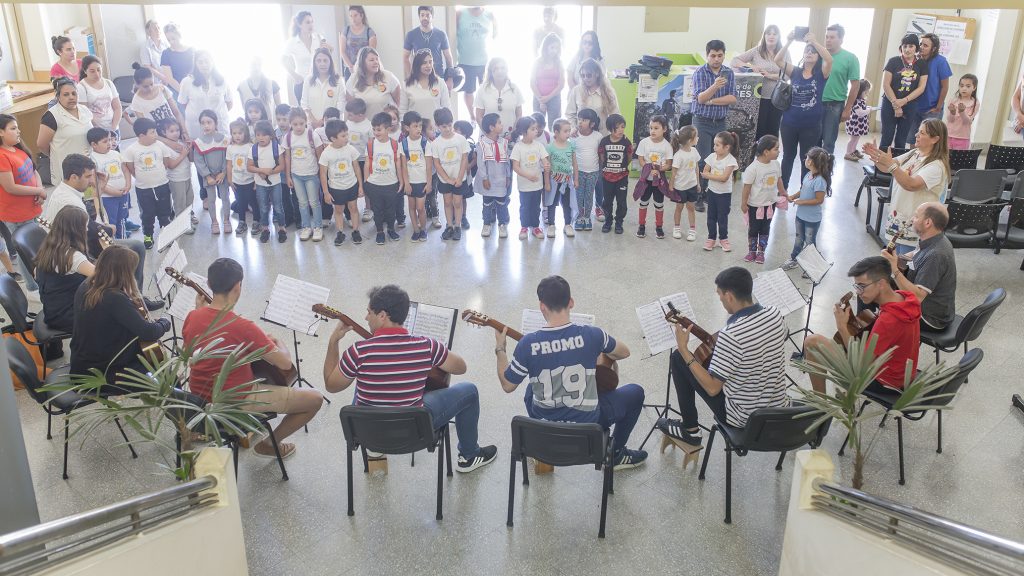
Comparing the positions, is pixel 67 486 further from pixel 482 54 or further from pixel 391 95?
pixel 482 54

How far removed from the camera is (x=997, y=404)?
5625 millimetres

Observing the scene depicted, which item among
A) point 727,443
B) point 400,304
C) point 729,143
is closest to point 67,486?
point 400,304

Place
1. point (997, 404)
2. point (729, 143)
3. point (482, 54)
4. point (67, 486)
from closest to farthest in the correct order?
point (67, 486) → point (997, 404) → point (729, 143) → point (482, 54)

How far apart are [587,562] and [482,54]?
26.5 ft

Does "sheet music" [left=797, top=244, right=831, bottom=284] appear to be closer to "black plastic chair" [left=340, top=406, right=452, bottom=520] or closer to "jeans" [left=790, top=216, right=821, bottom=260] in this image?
"jeans" [left=790, top=216, right=821, bottom=260]

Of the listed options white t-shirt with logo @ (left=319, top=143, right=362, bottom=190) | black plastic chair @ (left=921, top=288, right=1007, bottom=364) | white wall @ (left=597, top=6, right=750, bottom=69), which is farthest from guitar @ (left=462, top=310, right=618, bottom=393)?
white wall @ (left=597, top=6, right=750, bottom=69)

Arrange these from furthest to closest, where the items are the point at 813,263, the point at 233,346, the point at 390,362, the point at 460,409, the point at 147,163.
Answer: the point at 147,163 → the point at 813,263 → the point at 460,409 → the point at 233,346 → the point at 390,362

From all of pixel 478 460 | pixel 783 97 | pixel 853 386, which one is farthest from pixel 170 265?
pixel 783 97

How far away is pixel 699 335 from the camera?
4824 millimetres

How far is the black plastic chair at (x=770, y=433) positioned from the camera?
166 inches

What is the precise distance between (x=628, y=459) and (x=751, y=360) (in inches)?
40.5

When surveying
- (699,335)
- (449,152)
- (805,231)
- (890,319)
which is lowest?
(805,231)

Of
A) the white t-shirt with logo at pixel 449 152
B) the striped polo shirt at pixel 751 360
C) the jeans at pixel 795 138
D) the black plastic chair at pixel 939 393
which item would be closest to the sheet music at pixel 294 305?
the striped polo shirt at pixel 751 360

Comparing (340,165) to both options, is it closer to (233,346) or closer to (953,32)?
(233,346)
